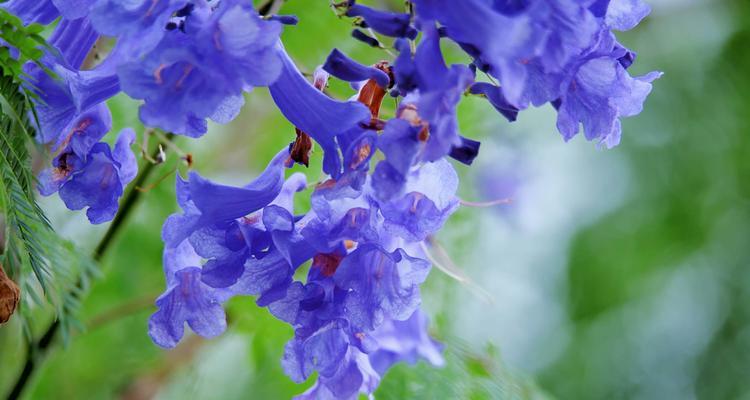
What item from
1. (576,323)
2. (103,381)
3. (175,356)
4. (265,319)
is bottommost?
(576,323)

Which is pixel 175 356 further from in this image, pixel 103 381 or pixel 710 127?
pixel 710 127

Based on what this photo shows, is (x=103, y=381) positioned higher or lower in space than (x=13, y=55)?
lower

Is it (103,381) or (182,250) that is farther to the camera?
(103,381)

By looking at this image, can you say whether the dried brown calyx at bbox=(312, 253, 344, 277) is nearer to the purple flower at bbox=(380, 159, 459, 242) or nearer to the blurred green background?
the purple flower at bbox=(380, 159, 459, 242)

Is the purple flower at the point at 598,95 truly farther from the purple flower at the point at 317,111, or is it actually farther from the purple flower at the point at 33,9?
the purple flower at the point at 33,9

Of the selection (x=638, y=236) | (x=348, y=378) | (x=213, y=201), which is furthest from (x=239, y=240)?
(x=638, y=236)

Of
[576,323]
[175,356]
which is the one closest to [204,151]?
[175,356]

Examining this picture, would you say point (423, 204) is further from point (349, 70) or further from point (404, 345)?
point (404, 345)
